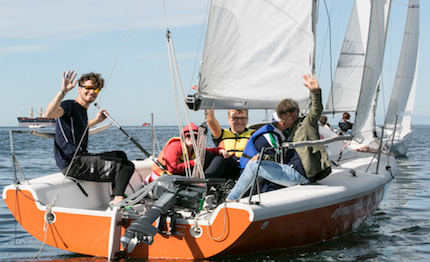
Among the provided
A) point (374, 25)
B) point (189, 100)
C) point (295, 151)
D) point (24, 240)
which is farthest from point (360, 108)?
point (24, 240)

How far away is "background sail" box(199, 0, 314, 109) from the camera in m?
5.42

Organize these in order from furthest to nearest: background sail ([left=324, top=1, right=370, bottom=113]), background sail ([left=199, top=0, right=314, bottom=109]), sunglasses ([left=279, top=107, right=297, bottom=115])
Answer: background sail ([left=324, top=1, right=370, bottom=113]), background sail ([left=199, top=0, right=314, bottom=109]), sunglasses ([left=279, top=107, right=297, bottom=115])

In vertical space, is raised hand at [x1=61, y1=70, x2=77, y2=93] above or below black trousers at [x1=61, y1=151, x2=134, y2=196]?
above

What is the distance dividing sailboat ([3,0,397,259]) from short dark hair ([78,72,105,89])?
3.34 feet

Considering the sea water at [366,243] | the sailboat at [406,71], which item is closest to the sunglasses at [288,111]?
the sea water at [366,243]

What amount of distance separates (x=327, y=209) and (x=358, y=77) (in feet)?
36.4

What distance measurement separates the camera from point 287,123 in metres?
5.27

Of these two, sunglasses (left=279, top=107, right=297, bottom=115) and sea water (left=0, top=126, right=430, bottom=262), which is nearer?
sea water (left=0, top=126, right=430, bottom=262)

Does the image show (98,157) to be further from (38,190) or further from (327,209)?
(327,209)

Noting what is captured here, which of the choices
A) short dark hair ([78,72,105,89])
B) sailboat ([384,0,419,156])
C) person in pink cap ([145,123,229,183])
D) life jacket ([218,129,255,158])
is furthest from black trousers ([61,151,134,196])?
sailboat ([384,0,419,156])

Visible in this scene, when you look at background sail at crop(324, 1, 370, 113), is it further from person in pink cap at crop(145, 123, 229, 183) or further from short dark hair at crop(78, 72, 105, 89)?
short dark hair at crop(78, 72, 105, 89)

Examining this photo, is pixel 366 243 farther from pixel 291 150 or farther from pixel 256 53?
pixel 256 53

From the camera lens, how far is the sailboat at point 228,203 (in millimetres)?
4426

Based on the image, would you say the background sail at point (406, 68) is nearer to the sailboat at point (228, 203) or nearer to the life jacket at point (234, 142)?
the sailboat at point (228, 203)
